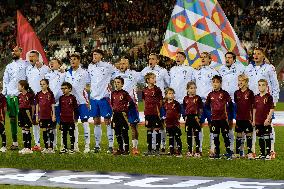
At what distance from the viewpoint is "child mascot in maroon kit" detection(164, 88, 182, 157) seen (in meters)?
13.4

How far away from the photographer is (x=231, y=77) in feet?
44.2

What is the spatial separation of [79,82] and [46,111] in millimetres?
852

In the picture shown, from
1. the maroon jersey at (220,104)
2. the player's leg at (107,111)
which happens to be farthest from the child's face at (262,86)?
the player's leg at (107,111)

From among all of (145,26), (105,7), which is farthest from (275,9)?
(105,7)

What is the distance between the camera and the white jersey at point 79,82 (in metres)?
14.3

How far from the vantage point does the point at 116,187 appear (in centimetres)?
959

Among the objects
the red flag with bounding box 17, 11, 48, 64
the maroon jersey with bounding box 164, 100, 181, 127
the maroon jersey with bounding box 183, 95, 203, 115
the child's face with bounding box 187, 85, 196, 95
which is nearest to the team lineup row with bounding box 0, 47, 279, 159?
the maroon jersey with bounding box 164, 100, 181, 127

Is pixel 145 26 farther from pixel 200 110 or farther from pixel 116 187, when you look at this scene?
pixel 116 187

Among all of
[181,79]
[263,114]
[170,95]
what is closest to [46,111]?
[170,95]

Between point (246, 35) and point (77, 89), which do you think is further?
point (246, 35)

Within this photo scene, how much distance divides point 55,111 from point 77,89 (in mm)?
635

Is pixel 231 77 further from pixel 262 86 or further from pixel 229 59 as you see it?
pixel 262 86

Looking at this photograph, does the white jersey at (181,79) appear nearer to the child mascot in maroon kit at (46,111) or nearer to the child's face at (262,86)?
the child's face at (262,86)

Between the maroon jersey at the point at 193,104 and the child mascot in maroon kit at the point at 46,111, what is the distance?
255cm
